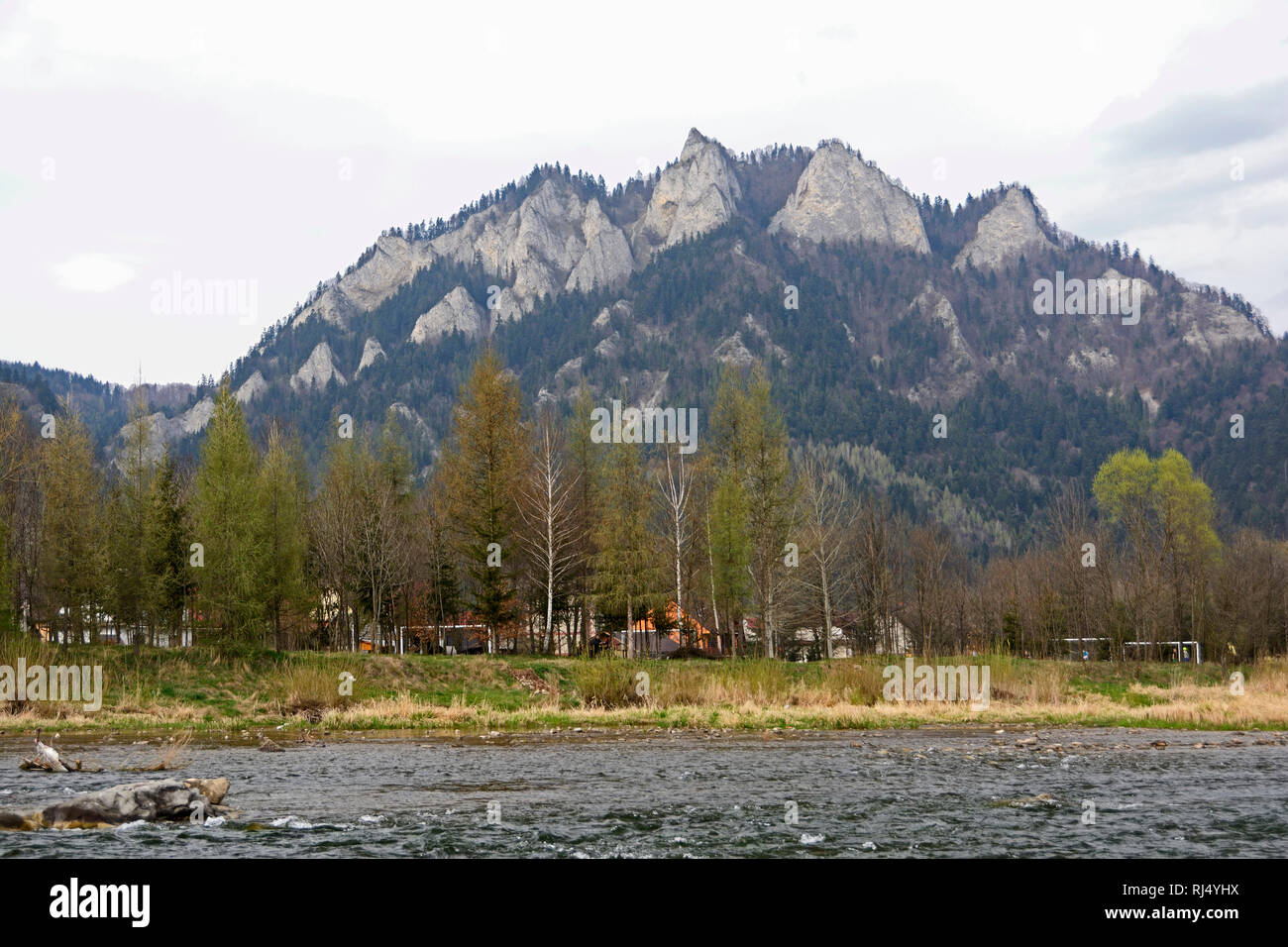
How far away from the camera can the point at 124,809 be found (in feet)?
50.1

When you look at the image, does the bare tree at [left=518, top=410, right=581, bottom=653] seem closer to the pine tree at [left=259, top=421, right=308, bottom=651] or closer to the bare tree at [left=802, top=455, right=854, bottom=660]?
the pine tree at [left=259, top=421, right=308, bottom=651]

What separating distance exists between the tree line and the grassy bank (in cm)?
369

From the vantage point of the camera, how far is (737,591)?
5400cm

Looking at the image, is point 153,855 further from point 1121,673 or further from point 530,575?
point 1121,673

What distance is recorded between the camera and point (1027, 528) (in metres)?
172

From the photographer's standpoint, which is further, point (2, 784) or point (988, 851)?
point (2, 784)

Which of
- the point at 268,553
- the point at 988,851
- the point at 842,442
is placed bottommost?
the point at 988,851

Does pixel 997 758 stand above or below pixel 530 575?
below

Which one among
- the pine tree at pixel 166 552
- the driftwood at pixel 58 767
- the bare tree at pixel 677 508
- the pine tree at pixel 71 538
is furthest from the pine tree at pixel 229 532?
the driftwood at pixel 58 767

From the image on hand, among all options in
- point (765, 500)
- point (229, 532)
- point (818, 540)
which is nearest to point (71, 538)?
point (229, 532)

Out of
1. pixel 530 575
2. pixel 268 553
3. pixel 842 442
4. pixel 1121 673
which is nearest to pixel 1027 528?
pixel 842 442

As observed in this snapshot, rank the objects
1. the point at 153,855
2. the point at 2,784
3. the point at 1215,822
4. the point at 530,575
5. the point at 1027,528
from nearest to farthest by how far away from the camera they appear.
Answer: the point at 153,855 → the point at 1215,822 → the point at 2,784 → the point at 530,575 → the point at 1027,528
